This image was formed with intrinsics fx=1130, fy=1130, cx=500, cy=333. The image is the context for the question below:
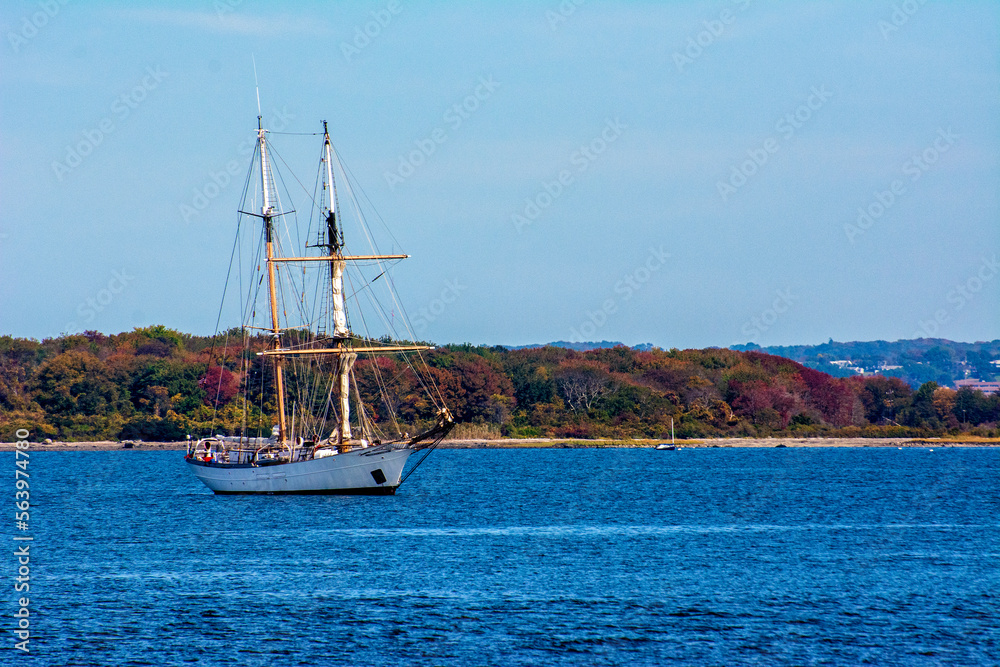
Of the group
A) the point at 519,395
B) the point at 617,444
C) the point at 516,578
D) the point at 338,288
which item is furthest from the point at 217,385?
the point at 516,578

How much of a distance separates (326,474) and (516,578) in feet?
77.6

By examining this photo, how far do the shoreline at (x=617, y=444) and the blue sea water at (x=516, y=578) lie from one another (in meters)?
60.7

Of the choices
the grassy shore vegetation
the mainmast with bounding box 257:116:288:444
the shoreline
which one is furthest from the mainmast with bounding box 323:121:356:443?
the shoreline

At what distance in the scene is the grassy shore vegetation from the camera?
126000mm

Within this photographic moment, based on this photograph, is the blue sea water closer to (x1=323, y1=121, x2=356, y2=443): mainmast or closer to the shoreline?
(x1=323, y1=121, x2=356, y2=443): mainmast

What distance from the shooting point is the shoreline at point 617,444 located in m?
127

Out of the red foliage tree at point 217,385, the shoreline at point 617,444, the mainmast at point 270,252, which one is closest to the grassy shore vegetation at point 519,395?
the red foliage tree at point 217,385

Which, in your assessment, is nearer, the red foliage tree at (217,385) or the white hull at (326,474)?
the white hull at (326,474)

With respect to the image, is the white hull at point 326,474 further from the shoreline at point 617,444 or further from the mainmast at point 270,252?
the shoreline at point 617,444

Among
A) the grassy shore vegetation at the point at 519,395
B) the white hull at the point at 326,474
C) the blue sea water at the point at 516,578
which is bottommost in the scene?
the blue sea water at the point at 516,578

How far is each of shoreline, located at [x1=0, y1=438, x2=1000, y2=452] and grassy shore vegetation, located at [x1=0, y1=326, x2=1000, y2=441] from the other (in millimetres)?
1867

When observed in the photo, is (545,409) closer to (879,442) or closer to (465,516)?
(879,442)

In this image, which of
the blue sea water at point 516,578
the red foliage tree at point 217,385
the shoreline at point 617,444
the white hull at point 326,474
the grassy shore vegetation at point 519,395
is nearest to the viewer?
the blue sea water at point 516,578

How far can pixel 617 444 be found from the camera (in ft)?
432
